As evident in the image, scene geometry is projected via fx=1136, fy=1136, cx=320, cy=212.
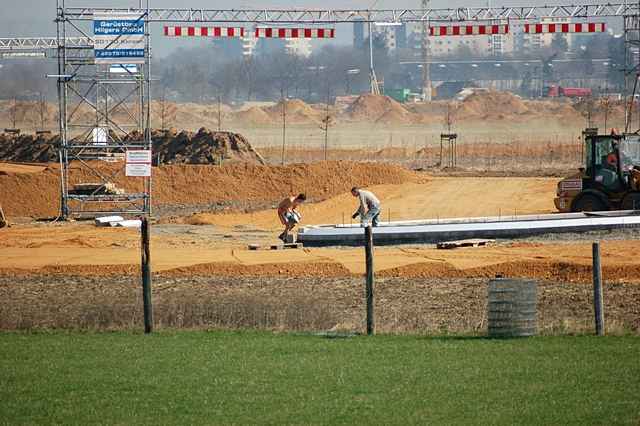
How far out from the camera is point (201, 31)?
4797 cm

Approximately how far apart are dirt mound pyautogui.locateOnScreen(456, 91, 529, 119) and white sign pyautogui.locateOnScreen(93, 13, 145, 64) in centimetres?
7886

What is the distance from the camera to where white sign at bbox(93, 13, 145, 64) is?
37.4 metres

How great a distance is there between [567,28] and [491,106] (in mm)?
74185

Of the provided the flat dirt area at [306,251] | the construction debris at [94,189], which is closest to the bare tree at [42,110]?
the construction debris at [94,189]

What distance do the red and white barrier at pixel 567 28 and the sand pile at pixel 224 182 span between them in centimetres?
838

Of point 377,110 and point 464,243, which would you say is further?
point 377,110

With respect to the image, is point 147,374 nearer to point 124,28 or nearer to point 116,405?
point 116,405

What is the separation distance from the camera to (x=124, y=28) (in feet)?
123

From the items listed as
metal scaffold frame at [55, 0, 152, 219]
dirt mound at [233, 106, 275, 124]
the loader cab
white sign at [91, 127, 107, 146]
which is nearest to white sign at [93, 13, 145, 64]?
metal scaffold frame at [55, 0, 152, 219]

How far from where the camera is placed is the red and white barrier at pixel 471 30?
46.8 metres

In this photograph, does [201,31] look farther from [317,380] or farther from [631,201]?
[317,380]

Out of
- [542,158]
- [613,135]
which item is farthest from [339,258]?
[542,158]

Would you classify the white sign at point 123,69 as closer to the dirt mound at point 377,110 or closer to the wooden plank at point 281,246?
the wooden plank at point 281,246

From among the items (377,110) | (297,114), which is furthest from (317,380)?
(377,110)
